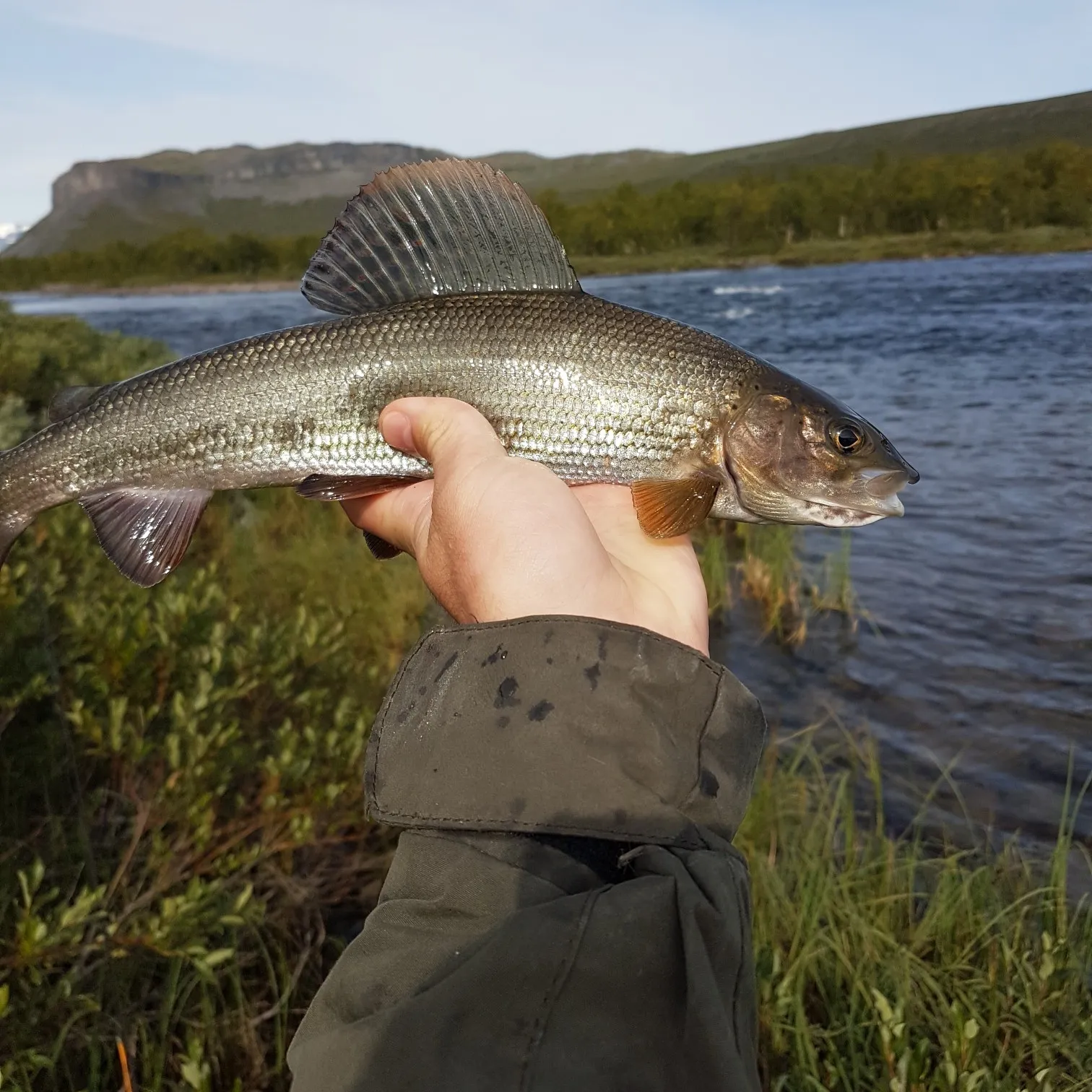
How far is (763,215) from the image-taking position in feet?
120

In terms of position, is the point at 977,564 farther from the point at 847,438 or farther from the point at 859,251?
the point at 859,251

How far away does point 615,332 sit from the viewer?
3.41 metres

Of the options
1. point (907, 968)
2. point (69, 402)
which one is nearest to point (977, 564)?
point (907, 968)

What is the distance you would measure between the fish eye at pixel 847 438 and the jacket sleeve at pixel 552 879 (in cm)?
160

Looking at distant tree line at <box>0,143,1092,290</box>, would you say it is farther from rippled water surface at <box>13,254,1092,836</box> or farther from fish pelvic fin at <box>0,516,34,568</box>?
fish pelvic fin at <box>0,516,34,568</box>

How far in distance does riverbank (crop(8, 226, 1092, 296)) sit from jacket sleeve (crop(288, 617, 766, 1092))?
890 cm

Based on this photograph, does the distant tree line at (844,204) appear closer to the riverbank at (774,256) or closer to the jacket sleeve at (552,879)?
the riverbank at (774,256)

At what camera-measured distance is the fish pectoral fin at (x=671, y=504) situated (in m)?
3.20

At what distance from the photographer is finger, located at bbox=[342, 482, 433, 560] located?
3488 mm

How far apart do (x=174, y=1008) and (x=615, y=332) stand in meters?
3.38

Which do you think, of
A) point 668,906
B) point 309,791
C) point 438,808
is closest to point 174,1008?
point 309,791

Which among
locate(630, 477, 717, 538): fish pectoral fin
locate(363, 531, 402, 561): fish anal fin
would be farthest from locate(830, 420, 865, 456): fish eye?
locate(363, 531, 402, 561): fish anal fin

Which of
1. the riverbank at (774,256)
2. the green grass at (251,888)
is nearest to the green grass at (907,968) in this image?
the green grass at (251,888)

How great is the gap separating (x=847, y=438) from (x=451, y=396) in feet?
5.03
